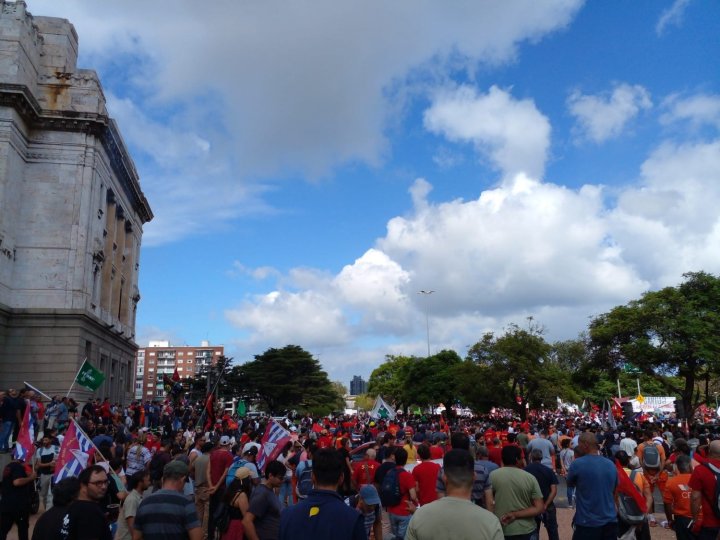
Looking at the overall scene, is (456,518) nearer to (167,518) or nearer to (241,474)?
(167,518)

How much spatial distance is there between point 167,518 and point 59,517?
92cm

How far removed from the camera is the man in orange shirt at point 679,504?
289 inches

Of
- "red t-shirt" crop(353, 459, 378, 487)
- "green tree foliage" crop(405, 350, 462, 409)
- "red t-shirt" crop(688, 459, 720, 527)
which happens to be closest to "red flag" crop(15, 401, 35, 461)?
"red t-shirt" crop(353, 459, 378, 487)

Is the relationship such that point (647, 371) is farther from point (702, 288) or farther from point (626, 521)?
point (626, 521)

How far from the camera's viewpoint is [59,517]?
4980mm

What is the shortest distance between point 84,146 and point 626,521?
34427mm

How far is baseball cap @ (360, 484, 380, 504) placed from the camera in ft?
28.2

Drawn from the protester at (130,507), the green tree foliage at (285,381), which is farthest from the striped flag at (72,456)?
the green tree foliage at (285,381)

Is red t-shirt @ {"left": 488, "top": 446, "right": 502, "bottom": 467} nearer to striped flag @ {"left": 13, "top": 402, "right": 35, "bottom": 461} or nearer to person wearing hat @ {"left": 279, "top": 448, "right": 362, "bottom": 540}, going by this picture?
person wearing hat @ {"left": 279, "top": 448, "right": 362, "bottom": 540}

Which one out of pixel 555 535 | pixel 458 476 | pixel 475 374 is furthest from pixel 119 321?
pixel 458 476

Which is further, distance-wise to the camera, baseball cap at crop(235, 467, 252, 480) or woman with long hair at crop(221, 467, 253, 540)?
baseball cap at crop(235, 467, 252, 480)

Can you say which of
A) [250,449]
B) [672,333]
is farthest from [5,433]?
[672,333]

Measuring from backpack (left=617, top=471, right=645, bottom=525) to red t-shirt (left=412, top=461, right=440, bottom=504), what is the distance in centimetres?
238

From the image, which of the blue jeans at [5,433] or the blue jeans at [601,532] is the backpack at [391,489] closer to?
the blue jeans at [601,532]
